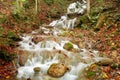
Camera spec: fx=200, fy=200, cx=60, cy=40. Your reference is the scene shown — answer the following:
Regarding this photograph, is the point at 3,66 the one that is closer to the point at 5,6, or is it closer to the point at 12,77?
the point at 12,77

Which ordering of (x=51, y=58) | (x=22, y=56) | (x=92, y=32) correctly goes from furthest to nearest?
(x=92, y=32), (x=51, y=58), (x=22, y=56)

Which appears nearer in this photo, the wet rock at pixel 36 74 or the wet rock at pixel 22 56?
the wet rock at pixel 36 74

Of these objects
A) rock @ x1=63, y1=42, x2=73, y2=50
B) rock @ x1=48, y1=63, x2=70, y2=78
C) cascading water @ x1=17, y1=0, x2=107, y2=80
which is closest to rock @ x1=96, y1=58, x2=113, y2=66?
cascading water @ x1=17, y1=0, x2=107, y2=80

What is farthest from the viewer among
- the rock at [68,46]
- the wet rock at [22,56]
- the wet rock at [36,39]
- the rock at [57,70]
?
the wet rock at [36,39]

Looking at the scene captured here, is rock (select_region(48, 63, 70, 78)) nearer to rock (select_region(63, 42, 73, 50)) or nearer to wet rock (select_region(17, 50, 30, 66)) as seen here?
wet rock (select_region(17, 50, 30, 66))

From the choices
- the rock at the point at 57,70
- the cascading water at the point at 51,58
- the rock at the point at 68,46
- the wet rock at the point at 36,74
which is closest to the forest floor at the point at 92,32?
the cascading water at the point at 51,58

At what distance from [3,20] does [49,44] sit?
4287mm

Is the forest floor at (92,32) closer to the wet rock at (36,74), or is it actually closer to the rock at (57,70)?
→ the wet rock at (36,74)

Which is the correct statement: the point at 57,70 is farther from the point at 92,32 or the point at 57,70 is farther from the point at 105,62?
the point at 92,32

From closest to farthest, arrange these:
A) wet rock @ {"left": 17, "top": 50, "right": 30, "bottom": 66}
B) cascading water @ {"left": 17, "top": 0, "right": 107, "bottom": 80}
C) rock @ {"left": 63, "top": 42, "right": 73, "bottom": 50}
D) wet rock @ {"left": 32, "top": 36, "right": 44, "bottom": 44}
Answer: cascading water @ {"left": 17, "top": 0, "right": 107, "bottom": 80}, wet rock @ {"left": 17, "top": 50, "right": 30, "bottom": 66}, rock @ {"left": 63, "top": 42, "right": 73, "bottom": 50}, wet rock @ {"left": 32, "top": 36, "right": 44, "bottom": 44}

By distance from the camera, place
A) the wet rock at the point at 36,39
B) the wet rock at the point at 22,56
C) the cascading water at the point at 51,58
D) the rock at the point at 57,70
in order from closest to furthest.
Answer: the rock at the point at 57,70, the cascading water at the point at 51,58, the wet rock at the point at 22,56, the wet rock at the point at 36,39

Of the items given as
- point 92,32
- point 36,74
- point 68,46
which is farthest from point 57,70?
point 92,32

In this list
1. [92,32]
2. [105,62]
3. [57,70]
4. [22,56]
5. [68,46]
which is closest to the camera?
[57,70]

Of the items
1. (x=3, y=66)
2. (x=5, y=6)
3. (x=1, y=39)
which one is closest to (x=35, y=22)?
(x=5, y=6)
